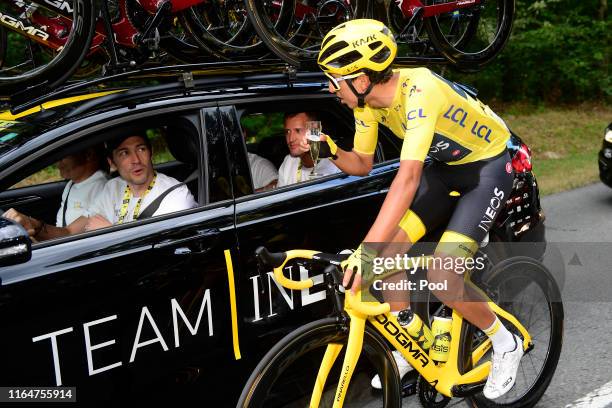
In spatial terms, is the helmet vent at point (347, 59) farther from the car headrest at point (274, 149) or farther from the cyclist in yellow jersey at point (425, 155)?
the car headrest at point (274, 149)

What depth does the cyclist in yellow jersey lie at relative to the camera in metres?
3.04

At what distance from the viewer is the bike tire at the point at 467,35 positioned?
5566mm

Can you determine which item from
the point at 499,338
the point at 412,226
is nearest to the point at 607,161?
the point at 499,338

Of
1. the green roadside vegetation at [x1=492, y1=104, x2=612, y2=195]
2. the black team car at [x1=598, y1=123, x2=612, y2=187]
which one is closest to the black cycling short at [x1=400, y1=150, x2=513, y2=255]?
the black team car at [x1=598, y1=123, x2=612, y2=187]

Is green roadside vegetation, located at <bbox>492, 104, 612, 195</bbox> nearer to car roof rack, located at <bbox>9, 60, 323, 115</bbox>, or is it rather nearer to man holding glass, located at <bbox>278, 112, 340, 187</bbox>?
man holding glass, located at <bbox>278, 112, 340, 187</bbox>

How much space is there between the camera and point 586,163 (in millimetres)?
12062

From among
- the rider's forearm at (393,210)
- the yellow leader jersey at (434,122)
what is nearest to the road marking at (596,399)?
the yellow leader jersey at (434,122)

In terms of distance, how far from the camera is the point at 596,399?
409 centimetres

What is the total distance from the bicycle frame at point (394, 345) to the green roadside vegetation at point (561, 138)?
629 centimetres

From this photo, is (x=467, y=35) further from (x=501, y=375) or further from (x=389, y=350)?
(x=389, y=350)

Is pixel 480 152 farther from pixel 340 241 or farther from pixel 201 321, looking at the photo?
pixel 201 321

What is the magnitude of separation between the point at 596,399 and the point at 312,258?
210cm

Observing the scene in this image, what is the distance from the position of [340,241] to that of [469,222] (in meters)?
0.67

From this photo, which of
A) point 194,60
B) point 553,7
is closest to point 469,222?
point 194,60
